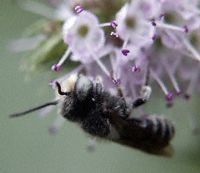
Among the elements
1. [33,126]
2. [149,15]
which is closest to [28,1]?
[33,126]

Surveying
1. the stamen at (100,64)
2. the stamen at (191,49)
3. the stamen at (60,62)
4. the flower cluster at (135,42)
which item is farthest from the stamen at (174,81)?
the stamen at (60,62)

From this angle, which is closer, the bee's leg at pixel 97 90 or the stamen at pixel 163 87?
the bee's leg at pixel 97 90

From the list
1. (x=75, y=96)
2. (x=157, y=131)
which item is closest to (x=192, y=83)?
(x=157, y=131)

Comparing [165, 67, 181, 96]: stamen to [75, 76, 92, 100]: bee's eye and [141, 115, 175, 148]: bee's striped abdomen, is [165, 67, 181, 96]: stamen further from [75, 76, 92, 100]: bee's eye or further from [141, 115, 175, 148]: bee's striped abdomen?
[75, 76, 92, 100]: bee's eye

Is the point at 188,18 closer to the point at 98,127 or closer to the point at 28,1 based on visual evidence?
the point at 98,127

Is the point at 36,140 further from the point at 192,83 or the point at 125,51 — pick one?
the point at 125,51

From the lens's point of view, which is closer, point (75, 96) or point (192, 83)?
point (75, 96)

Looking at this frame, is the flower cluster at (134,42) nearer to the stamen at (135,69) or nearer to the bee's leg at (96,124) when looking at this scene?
the stamen at (135,69)
